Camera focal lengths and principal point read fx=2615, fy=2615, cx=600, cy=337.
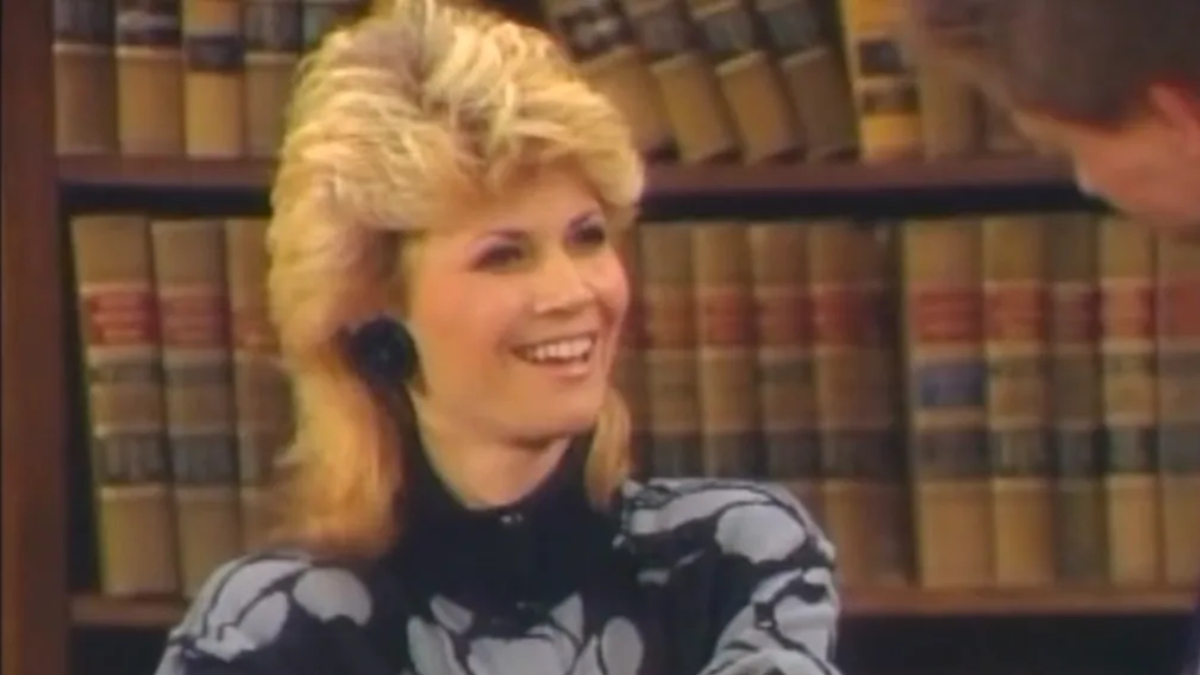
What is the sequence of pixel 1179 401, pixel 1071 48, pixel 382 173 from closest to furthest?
pixel 1071 48 < pixel 382 173 < pixel 1179 401

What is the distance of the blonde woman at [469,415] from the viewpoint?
51.8 inches

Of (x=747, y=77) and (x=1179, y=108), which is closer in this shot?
(x=1179, y=108)

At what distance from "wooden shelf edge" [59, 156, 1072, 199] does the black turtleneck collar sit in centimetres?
52

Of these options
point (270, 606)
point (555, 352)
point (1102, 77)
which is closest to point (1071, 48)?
point (1102, 77)

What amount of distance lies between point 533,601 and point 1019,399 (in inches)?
23.6

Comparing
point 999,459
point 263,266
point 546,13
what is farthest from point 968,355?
point 263,266

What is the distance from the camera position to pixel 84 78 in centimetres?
189

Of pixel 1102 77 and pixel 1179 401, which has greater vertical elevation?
pixel 1102 77

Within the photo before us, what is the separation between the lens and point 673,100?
1867 millimetres

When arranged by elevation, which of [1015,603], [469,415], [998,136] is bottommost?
[1015,603]

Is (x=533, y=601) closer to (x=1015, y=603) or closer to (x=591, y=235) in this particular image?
(x=591, y=235)

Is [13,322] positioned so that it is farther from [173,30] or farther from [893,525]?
[893,525]

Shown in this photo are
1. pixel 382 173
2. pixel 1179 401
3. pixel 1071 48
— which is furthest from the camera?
pixel 1179 401

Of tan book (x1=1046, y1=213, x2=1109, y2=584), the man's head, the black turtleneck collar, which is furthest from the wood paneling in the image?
the man's head
